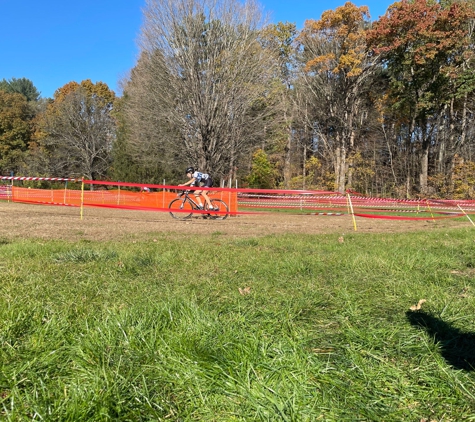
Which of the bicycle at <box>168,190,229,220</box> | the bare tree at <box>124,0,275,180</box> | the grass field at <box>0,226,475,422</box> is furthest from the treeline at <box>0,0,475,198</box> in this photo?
the grass field at <box>0,226,475,422</box>

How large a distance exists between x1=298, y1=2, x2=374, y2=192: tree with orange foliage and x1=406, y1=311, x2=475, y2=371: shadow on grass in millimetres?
26482

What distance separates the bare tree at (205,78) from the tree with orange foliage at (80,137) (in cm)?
1761

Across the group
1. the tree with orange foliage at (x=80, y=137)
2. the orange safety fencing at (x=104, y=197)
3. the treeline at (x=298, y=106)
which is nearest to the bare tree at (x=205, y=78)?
the treeline at (x=298, y=106)

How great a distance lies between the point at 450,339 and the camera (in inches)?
79.3

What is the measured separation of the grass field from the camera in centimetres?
143

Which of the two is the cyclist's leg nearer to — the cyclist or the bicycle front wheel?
the cyclist

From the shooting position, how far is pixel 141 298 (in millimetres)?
2625

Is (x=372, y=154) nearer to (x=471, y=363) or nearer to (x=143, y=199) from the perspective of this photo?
(x=143, y=199)

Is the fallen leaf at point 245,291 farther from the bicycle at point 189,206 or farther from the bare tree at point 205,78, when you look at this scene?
the bare tree at point 205,78

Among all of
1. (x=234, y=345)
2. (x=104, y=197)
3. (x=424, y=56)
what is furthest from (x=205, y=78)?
(x=234, y=345)

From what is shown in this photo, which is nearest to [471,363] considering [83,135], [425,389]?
[425,389]

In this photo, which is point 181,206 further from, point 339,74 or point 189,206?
point 339,74

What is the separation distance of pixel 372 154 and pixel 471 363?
34.6 m

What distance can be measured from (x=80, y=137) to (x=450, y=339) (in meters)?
41.3
